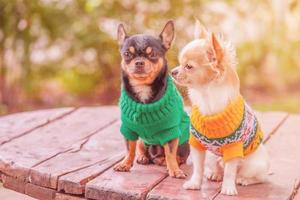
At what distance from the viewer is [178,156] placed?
3.15m

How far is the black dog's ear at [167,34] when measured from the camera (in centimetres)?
292

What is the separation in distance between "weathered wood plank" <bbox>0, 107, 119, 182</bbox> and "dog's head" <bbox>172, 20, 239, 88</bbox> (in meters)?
0.94

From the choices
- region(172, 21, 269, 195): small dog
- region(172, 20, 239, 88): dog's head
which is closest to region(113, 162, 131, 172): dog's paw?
region(172, 21, 269, 195): small dog

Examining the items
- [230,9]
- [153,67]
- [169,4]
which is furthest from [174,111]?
[230,9]

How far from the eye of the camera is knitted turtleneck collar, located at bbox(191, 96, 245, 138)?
2.68 metres

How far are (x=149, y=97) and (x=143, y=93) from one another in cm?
3

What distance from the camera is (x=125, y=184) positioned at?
2.86 m

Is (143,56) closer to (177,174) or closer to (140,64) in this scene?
(140,64)

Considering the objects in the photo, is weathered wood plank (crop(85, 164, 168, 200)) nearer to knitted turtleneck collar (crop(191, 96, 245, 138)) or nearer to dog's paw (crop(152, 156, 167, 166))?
dog's paw (crop(152, 156, 167, 166))

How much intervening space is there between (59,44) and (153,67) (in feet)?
9.25

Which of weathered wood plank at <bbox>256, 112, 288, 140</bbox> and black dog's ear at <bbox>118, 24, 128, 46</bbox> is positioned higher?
black dog's ear at <bbox>118, 24, 128, 46</bbox>

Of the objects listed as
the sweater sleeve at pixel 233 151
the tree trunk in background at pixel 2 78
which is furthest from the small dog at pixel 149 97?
the tree trunk in background at pixel 2 78

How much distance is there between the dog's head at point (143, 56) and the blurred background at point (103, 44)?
6.61 feet

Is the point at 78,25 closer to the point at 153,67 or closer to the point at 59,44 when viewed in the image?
the point at 59,44
